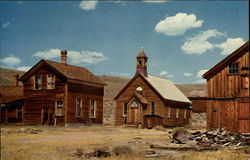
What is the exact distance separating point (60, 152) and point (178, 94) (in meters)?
37.7

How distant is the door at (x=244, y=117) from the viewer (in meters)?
29.0

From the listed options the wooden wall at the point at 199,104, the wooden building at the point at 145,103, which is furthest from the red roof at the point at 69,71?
the wooden wall at the point at 199,104

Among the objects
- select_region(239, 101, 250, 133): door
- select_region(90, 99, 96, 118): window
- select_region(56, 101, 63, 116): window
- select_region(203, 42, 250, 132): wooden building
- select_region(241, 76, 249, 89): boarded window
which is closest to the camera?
select_region(239, 101, 250, 133): door

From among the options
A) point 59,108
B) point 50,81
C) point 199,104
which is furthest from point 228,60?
point 199,104

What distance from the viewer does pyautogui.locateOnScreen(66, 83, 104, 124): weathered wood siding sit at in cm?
4019

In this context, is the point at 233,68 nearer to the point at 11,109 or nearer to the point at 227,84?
the point at 227,84

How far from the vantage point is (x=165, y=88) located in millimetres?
50688

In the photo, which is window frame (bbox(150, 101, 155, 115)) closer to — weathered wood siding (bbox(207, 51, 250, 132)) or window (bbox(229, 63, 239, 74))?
weathered wood siding (bbox(207, 51, 250, 132))

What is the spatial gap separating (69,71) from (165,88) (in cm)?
1467

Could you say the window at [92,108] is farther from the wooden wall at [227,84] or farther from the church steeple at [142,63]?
the wooden wall at [227,84]

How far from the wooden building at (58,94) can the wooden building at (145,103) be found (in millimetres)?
4555

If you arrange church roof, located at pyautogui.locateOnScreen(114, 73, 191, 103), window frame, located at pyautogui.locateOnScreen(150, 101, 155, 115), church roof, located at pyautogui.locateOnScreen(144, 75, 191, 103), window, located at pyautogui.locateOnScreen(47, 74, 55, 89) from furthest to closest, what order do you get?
church roof, located at pyautogui.locateOnScreen(144, 75, 191, 103) → church roof, located at pyautogui.locateOnScreen(114, 73, 191, 103) → window frame, located at pyautogui.locateOnScreen(150, 101, 155, 115) → window, located at pyautogui.locateOnScreen(47, 74, 55, 89)

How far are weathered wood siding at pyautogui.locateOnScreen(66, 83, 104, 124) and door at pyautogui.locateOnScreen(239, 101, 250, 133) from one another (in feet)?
59.2

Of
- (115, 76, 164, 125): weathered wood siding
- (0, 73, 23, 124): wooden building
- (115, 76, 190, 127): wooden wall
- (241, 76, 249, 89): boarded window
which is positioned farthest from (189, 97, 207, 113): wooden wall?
(241, 76, 249, 89): boarded window
